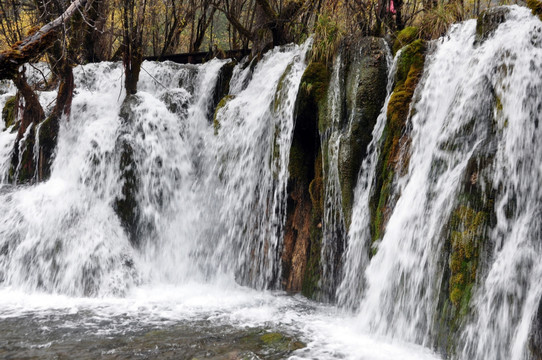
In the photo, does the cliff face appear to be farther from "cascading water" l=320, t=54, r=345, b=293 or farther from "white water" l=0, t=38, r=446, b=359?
"white water" l=0, t=38, r=446, b=359

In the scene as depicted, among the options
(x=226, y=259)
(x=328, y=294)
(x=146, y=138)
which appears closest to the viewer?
(x=328, y=294)

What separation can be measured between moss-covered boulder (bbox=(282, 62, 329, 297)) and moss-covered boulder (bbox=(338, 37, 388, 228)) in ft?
2.02

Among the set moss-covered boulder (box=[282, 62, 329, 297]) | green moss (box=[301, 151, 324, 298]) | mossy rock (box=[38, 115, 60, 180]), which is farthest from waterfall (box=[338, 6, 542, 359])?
mossy rock (box=[38, 115, 60, 180])

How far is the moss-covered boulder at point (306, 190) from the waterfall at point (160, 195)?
0.18 meters

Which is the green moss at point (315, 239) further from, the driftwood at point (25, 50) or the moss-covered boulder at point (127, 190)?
the driftwood at point (25, 50)

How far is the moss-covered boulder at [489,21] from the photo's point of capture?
5.00 m

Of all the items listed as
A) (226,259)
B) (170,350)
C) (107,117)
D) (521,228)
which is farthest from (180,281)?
(521,228)

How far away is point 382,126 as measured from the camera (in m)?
5.88

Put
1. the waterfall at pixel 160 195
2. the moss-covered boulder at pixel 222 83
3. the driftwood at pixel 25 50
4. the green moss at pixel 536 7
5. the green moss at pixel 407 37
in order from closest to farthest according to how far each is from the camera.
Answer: the driftwood at pixel 25 50 → the green moss at pixel 536 7 → the green moss at pixel 407 37 → the waterfall at pixel 160 195 → the moss-covered boulder at pixel 222 83

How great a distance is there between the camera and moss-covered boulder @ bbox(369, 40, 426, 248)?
539cm

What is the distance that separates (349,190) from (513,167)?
2289 millimetres

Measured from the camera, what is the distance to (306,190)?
7.14m

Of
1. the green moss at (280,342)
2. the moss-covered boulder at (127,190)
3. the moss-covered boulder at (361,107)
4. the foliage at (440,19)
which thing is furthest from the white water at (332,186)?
the moss-covered boulder at (127,190)

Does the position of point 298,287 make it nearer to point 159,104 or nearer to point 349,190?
point 349,190
